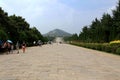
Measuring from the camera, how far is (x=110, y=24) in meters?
74.8

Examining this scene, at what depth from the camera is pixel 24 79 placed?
13.0 metres

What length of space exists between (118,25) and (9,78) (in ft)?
174

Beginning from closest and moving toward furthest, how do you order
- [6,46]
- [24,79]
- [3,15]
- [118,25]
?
[24,79], [6,46], [3,15], [118,25]

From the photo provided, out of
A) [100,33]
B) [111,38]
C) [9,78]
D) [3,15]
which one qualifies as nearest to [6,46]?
[3,15]

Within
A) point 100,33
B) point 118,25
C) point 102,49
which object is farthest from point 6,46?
point 100,33

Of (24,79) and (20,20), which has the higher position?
(20,20)

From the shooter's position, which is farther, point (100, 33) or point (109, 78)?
point (100, 33)

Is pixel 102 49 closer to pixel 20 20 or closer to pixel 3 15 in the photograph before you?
pixel 3 15

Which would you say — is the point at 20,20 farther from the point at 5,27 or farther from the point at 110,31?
the point at 5,27

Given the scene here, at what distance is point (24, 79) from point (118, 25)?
2100 inches

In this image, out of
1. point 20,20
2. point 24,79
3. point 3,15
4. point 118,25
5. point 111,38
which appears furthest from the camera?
point 20,20

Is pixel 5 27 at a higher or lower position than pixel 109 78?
higher

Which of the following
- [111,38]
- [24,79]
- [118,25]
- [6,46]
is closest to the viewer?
[24,79]

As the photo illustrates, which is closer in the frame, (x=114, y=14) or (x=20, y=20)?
(x=114, y=14)
